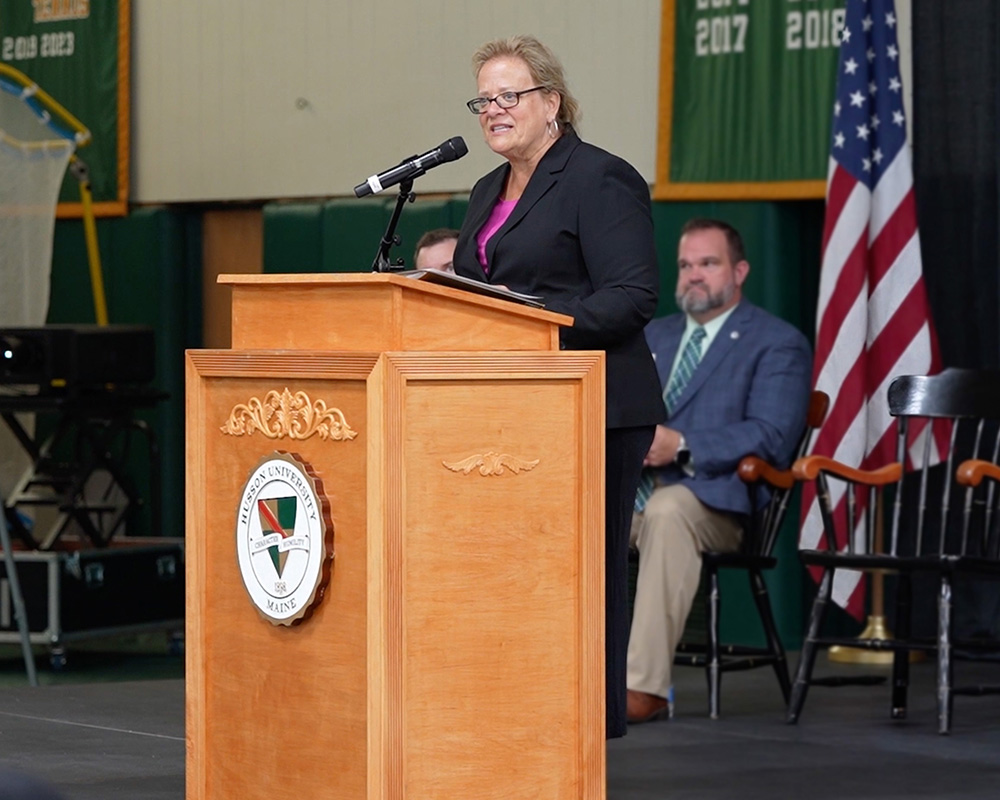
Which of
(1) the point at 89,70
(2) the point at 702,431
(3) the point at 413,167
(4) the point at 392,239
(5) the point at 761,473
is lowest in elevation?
(5) the point at 761,473

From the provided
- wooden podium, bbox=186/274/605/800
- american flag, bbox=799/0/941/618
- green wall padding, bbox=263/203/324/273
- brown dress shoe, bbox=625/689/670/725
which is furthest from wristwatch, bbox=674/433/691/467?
green wall padding, bbox=263/203/324/273

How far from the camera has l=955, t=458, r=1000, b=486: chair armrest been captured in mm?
4801

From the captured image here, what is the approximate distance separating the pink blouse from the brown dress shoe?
1889 mm

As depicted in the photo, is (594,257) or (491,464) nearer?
(491,464)

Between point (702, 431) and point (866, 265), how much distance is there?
3.63 feet

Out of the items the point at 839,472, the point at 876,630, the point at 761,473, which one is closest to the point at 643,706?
the point at 761,473

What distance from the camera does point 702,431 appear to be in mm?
5207

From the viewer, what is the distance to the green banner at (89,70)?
8.84m

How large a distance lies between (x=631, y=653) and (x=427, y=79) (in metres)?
3.42

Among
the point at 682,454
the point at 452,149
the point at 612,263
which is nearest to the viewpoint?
the point at 452,149

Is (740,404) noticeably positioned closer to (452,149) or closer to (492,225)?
(492,225)

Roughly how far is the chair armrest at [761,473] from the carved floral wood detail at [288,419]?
7.70 ft

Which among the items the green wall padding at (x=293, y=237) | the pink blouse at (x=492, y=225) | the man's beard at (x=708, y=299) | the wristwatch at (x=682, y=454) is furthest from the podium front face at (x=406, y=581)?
the green wall padding at (x=293, y=237)

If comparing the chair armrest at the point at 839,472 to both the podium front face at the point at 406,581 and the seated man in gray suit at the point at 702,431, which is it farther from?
the podium front face at the point at 406,581
